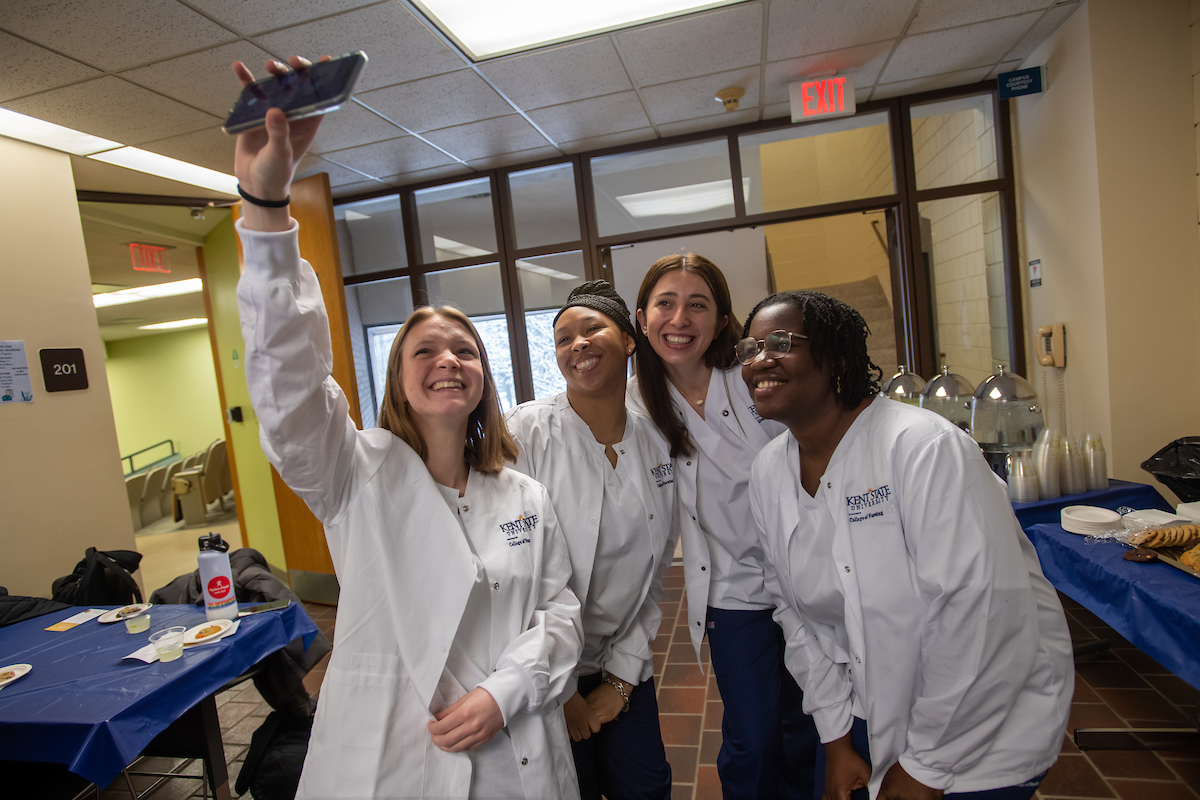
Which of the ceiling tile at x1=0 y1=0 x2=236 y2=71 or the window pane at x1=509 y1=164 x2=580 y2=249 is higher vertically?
the ceiling tile at x1=0 y1=0 x2=236 y2=71

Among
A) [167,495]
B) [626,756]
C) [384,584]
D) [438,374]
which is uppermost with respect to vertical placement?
[438,374]

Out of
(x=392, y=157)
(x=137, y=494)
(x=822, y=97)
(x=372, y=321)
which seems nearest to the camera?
(x=822, y=97)

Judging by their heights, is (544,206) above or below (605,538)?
above

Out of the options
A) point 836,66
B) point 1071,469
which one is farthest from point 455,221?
point 1071,469

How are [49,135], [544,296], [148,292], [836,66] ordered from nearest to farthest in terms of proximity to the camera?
[49,135], [836,66], [544,296], [148,292]

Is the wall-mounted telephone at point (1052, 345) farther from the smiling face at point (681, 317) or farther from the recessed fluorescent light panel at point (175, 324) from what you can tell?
the recessed fluorescent light panel at point (175, 324)

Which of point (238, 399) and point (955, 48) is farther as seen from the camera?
point (238, 399)

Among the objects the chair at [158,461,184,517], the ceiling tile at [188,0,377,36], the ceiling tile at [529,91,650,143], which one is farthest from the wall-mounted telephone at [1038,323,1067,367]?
the chair at [158,461,184,517]

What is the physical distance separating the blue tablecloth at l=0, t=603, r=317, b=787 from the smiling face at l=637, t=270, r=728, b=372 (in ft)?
5.72

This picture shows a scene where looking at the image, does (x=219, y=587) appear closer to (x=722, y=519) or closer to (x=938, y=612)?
(x=722, y=519)

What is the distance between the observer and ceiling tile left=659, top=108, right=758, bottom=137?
15.2ft

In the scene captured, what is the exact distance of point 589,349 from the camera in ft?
5.56

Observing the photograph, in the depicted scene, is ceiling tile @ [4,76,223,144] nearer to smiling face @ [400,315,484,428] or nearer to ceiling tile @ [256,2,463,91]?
ceiling tile @ [256,2,463,91]

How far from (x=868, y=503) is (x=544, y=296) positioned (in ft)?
14.7
